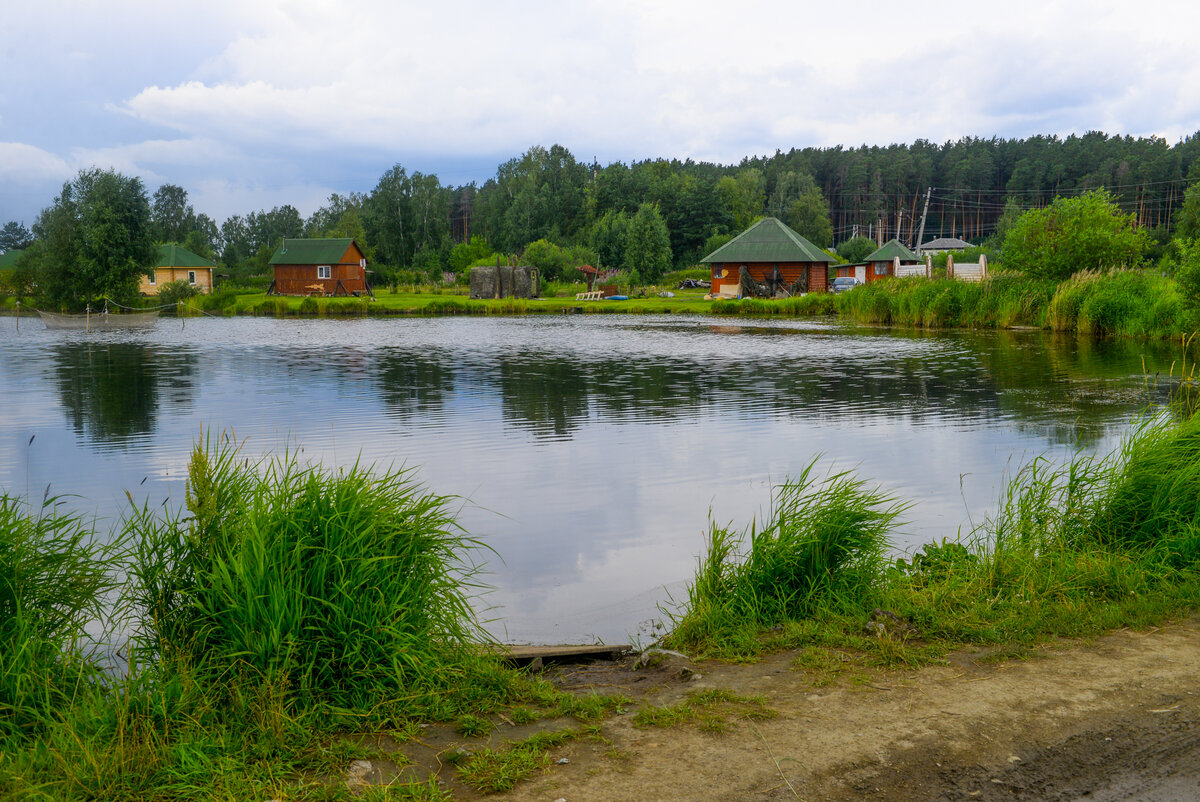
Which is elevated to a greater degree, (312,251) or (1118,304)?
(312,251)

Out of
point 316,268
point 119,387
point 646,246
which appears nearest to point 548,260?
point 646,246

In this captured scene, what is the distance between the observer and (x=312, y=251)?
75.1m

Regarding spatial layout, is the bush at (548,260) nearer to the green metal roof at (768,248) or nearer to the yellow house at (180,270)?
the green metal roof at (768,248)

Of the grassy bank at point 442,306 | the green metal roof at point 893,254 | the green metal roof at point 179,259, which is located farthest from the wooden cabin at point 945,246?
the green metal roof at point 179,259

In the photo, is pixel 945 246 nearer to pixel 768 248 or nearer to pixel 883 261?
pixel 883 261

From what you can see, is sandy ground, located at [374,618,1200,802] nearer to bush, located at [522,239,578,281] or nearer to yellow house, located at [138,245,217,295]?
bush, located at [522,239,578,281]

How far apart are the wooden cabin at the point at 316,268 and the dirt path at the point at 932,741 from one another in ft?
237

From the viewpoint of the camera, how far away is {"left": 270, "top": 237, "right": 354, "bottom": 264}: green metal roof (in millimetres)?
74188

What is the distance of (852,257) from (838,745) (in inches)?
3936

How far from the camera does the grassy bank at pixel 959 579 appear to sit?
17.7ft

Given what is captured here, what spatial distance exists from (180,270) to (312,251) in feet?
46.5

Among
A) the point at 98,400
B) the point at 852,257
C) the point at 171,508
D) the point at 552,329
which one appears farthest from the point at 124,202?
the point at 852,257

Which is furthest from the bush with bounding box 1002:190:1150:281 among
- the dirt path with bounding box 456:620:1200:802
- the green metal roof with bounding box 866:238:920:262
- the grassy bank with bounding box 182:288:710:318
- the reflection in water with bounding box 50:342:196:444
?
the green metal roof with bounding box 866:238:920:262

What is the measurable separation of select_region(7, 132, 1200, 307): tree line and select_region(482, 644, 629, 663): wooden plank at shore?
2271 inches
